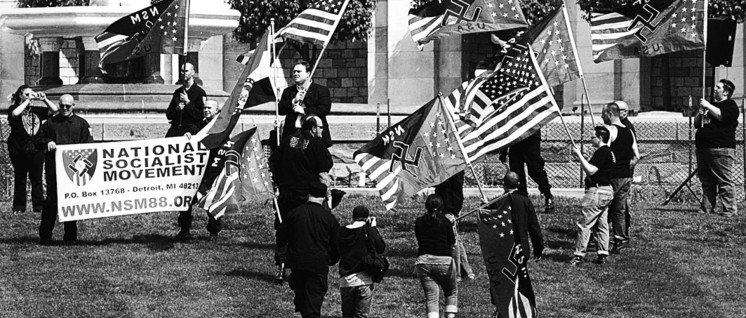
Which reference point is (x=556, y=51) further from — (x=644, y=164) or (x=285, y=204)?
(x=644, y=164)

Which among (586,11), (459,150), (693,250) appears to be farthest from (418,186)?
(586,11)

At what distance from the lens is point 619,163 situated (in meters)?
19.5

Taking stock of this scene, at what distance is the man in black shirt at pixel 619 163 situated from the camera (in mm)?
19359

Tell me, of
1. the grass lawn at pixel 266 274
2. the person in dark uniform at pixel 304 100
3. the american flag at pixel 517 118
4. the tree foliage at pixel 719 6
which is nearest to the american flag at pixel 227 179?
the person in dark uniform at pixel 304 100

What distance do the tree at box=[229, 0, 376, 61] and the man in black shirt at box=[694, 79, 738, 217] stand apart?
629 inches

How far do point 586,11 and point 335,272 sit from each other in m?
20.8

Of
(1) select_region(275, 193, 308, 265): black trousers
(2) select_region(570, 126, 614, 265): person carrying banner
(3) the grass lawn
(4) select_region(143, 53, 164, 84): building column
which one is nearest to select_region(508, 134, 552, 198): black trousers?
(3) the grass lawn

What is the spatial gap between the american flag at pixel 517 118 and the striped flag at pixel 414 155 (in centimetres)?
55

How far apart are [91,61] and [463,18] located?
36.5 feet

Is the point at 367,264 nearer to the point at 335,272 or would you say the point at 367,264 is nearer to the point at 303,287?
the point at 303,287

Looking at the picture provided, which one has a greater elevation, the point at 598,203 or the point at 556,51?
the point at 556,51

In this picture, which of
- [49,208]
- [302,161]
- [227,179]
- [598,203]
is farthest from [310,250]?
[49,208]

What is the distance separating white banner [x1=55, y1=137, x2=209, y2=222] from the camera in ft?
65.8

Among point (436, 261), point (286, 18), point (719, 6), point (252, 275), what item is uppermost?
point (719, 6)
